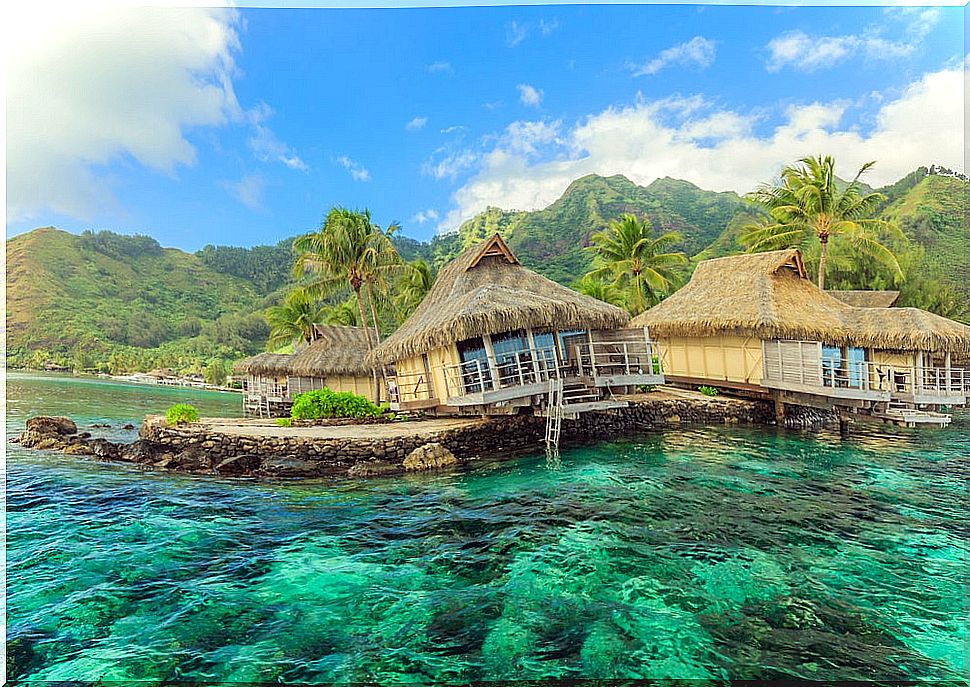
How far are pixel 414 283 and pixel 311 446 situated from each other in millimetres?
9110

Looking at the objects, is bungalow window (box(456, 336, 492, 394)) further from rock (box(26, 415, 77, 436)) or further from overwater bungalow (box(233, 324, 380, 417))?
rock (box(26, 415, 77, 436))

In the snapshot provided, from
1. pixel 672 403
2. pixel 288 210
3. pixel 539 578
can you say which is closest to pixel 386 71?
pixel 672 403

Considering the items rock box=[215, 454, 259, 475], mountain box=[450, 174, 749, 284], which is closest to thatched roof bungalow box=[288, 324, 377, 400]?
rock box=[215, 454, 259, 475]

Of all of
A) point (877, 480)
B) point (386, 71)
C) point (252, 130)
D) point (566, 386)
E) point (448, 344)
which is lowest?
point (877, 480)

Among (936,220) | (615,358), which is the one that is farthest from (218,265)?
(936,220)

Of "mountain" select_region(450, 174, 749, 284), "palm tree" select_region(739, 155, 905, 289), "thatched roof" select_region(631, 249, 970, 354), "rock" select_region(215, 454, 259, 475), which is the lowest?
"rock" select_region(215, 454, 259, 475)

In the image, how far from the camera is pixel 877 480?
23.9 feet

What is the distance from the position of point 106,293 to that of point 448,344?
36330mm

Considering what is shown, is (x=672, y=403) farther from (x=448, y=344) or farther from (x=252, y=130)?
(x=252, y=130)

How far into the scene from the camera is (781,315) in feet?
37.6

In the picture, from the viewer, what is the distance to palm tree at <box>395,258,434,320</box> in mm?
16406

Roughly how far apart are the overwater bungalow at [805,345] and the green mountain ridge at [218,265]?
49.4 ft

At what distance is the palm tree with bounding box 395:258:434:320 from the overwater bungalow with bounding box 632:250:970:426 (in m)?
7.05

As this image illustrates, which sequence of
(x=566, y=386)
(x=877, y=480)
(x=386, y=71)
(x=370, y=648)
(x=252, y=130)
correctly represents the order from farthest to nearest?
(x=252, y=130) → (x=386, y=71) → (x=566, y=386) → (x=877, y=480) → (x=370, y=648)
